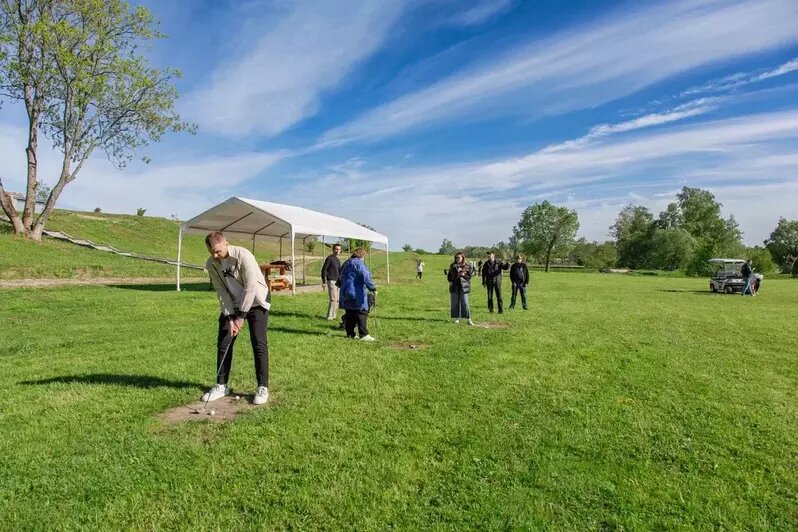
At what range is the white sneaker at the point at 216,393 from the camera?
5605mm

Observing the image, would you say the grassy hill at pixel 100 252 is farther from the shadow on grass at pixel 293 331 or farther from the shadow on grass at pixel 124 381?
the shadow on grass at pixel 124 381

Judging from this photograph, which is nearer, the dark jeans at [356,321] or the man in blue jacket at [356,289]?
the man in blue jacket at [356,289]

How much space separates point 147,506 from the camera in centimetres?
339

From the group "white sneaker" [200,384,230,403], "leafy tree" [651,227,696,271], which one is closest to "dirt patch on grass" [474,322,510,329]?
"white sneaker" [200,384,230,403]

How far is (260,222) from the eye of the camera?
2084cm

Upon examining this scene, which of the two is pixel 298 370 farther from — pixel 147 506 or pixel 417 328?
pixel 417 328

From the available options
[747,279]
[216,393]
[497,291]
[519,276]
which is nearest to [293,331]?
[216,393]

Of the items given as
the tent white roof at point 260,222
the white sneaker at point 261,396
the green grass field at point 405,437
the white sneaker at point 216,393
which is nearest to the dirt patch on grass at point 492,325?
the green grass field at point 405,437

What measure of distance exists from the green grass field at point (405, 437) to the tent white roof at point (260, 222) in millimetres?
8789

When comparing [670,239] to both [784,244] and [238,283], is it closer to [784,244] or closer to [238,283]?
[784,244]

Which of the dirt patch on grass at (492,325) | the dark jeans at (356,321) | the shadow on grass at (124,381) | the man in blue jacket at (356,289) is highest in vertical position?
the man in blue jacket at (356,289)

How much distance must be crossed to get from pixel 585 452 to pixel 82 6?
99.5 feet

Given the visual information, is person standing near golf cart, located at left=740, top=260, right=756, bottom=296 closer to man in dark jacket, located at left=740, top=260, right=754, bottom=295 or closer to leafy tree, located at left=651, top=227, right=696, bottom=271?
man in dark jacket, located at left=740, top=260, right=754, bottom=295

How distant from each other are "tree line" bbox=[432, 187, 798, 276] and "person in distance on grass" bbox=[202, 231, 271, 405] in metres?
64.4
